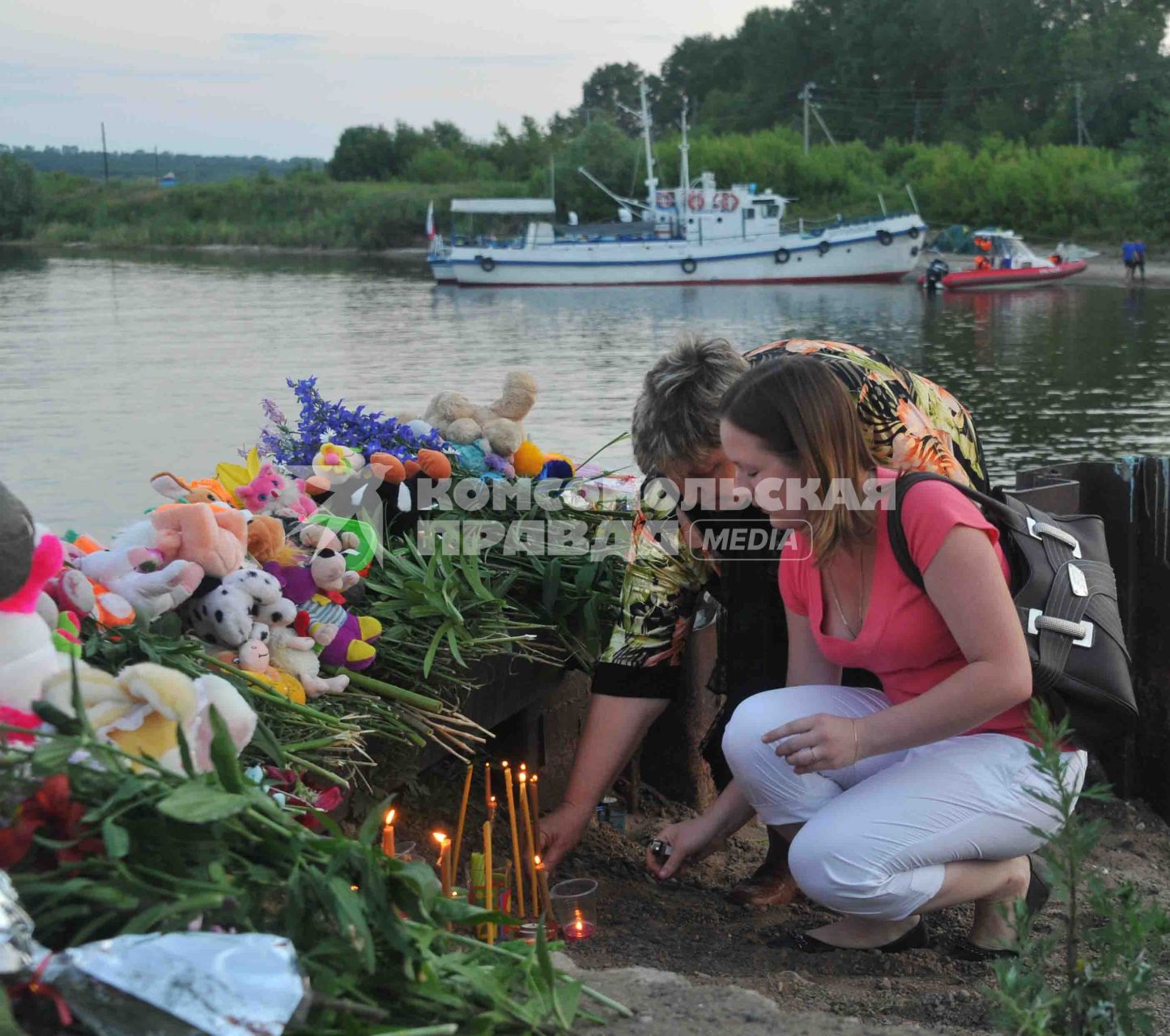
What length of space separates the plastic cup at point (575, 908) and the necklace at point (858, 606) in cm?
68

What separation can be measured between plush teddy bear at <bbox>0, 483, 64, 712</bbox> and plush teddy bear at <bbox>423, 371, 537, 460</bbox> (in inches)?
69.6

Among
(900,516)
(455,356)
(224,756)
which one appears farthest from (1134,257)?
(224,756)

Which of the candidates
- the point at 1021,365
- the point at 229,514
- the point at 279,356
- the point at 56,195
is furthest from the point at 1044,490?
the point at 56,195

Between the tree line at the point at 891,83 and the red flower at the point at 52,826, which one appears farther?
the tree line at the point at 891,83

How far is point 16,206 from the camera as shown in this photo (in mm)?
61062

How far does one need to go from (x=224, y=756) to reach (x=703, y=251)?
3242cm

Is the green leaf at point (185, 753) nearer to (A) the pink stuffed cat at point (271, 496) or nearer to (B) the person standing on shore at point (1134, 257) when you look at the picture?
(A) the pink stuffed cat at point (271, 496)

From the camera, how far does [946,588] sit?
2.29 metres

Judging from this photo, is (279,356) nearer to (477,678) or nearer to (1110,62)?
(477,678)

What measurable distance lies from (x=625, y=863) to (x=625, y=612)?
2.06 ft

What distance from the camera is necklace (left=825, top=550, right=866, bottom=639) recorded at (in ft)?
8.11

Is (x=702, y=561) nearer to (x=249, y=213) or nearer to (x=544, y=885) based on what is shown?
(x=544, y=885)

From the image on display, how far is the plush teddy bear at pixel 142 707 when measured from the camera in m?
1.58

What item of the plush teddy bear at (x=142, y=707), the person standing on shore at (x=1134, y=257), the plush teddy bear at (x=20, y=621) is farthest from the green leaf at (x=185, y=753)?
the person standing on shore at (x=1134, y=257)
